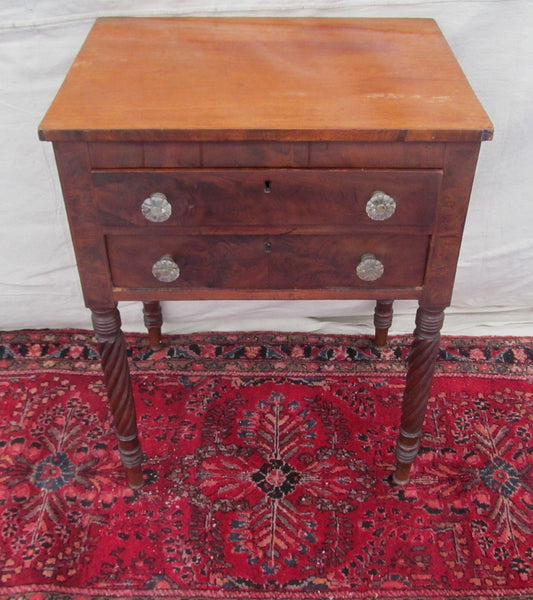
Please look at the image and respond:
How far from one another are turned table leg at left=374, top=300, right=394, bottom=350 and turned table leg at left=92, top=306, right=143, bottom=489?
0.75 m

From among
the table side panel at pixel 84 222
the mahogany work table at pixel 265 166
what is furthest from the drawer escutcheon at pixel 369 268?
the table side panel at pixel 84 222

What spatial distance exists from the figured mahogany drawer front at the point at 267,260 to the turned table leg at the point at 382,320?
618mm

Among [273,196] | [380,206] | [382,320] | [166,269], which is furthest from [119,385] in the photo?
[382,320]

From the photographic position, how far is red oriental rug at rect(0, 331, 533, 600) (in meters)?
1.52

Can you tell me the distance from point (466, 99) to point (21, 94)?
1042 mm

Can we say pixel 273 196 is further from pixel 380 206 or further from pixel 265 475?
pixel 265 475

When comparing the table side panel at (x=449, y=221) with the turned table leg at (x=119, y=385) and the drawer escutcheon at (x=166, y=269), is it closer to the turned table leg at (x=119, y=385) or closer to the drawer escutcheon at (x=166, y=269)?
the drawer escutcheon at (x=166, y=269)

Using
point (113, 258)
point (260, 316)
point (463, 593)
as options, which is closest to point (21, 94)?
point (113, 258)

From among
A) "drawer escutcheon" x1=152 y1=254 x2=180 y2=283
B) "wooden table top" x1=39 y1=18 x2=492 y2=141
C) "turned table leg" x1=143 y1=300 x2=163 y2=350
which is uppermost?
"wooden table top" x1=39 y1=18 x2=492 y2=141

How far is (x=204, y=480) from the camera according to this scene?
170cm

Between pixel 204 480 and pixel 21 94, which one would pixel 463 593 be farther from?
pixel 21 94

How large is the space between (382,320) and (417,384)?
19.9 inches

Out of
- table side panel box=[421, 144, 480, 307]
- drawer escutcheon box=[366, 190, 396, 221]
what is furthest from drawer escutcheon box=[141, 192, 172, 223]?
table side panel box=[421, 144, 480, 307]

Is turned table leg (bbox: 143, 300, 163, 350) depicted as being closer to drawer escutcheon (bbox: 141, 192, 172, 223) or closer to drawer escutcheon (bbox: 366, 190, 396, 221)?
drawer escutcheon (bbox: 141, 192, 172, 223)
